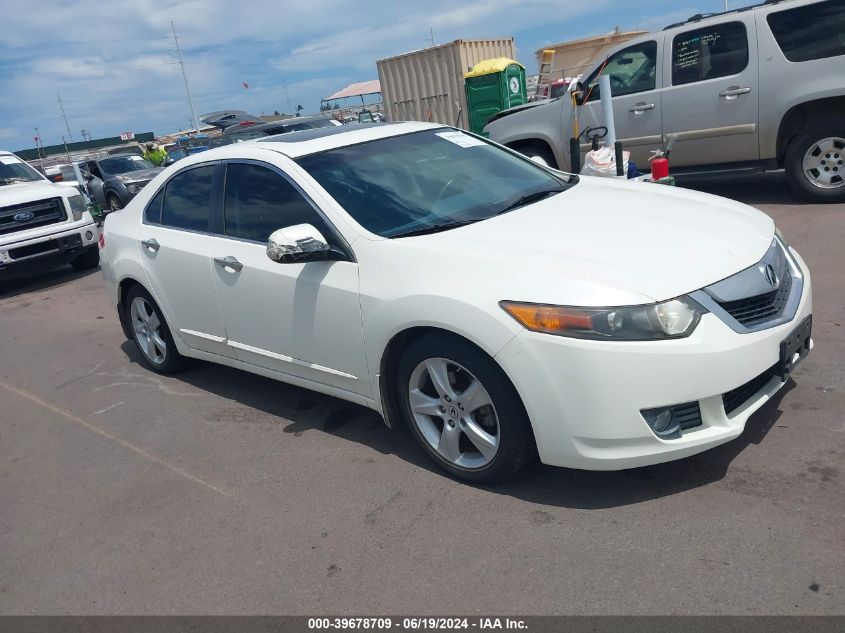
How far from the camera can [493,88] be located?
1473 cm

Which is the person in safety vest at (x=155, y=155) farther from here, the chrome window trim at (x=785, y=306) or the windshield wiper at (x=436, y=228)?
the chrome window trim at (x=785, y=306)

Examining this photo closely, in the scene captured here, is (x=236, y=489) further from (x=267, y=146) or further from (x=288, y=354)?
(x=267, y=146)

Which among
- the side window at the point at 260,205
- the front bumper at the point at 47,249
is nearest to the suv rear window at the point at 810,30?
the side window at the point at 260,205

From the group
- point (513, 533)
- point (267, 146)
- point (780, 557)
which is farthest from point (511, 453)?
point (267, 146)

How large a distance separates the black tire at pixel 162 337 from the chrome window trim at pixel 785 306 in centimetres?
361

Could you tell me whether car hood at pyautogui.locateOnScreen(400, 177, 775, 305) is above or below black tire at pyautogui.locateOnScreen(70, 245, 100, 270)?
above

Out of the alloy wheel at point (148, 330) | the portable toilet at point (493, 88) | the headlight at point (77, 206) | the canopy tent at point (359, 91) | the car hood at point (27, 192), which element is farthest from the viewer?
the canopy tent at point (359, 91)

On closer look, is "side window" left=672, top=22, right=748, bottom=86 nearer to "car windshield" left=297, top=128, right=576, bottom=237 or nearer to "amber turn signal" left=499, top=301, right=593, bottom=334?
"car windshield" left=297, top=128, right=576, bottom=237

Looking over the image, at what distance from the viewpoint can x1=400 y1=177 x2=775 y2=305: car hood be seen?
2.92 m

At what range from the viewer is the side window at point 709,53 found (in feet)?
25.3

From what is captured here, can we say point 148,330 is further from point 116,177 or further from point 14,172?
point 116,177

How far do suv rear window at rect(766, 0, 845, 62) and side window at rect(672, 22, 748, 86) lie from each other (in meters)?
0.35

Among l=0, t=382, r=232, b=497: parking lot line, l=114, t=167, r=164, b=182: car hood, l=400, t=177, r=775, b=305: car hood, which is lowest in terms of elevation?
l=0, t=382, r=232, b=497: parking lot line

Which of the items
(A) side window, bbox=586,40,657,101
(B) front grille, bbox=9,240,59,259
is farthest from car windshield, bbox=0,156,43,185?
(A) side window, bbox=586,40,657,101
